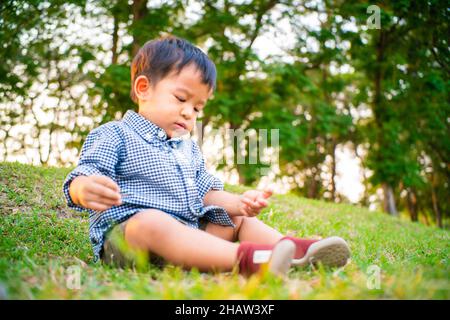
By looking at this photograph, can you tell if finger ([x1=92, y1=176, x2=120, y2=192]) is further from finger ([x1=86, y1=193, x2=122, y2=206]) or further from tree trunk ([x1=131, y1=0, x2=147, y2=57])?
tree trunk ([x1=131, y1=0, x2=147, y2=57])

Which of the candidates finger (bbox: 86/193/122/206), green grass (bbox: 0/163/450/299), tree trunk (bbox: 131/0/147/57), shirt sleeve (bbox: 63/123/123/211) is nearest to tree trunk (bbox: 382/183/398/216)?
tree trunk (bbox: 131/0/147/57)

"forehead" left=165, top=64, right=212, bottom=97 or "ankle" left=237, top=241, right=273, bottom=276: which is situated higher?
"forehead" left=165, top=64, right=212, bottom=97

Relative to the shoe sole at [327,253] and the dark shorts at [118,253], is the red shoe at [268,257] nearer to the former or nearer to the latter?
the shoe sole at [327,253]

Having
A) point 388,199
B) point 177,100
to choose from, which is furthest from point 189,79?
point 388,199

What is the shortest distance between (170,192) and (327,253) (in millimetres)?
888

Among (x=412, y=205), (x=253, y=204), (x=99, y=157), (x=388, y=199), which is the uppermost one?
(x=99, y=157)

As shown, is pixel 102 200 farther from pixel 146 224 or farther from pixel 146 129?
pixel 146 129

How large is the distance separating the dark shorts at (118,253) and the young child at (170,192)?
12 mm

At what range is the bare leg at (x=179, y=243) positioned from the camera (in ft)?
6.61

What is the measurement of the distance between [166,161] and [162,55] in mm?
636

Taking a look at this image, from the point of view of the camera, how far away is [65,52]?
37.7ft

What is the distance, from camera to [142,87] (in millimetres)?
2703

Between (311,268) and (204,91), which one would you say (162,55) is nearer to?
(204,91)

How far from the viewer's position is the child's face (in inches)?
101
